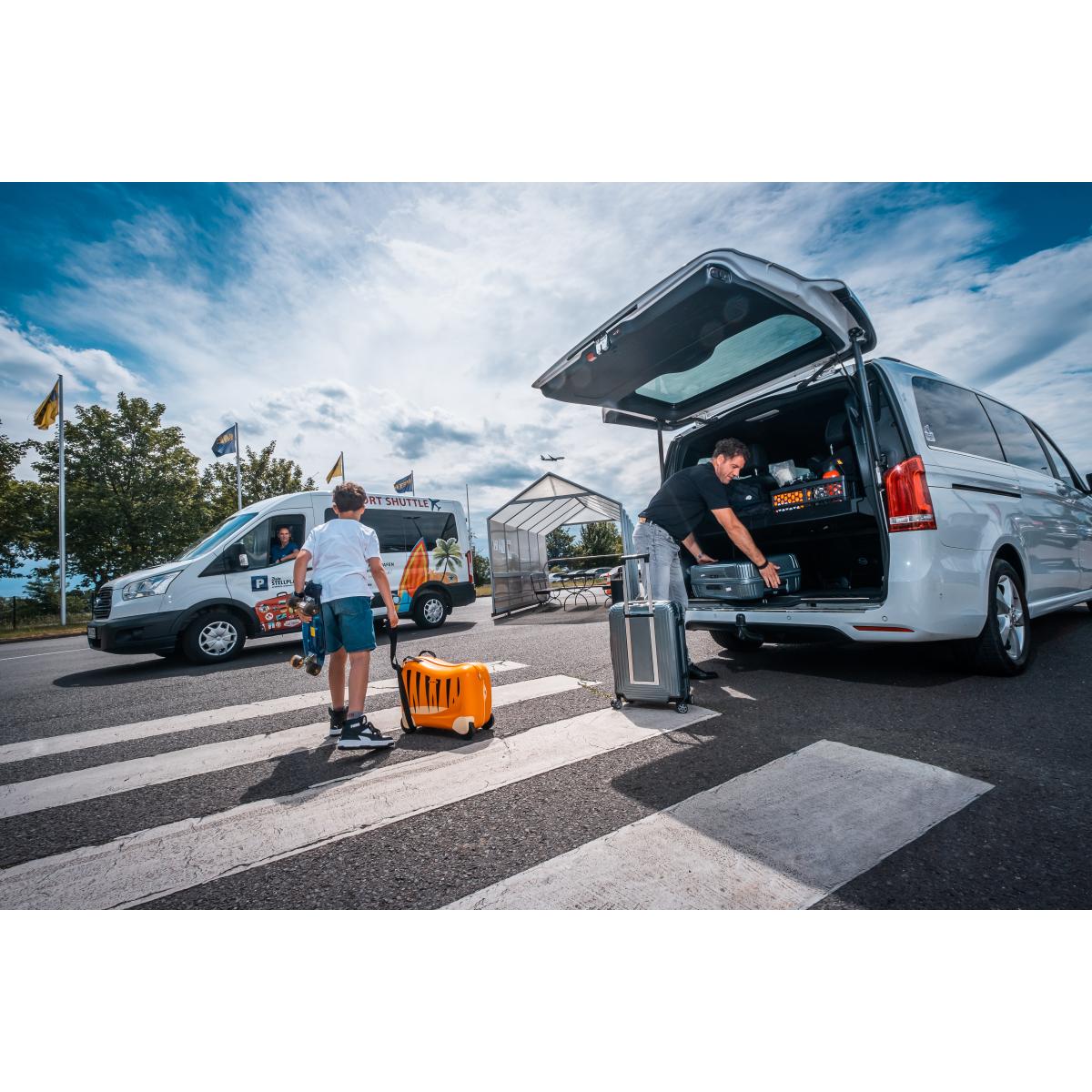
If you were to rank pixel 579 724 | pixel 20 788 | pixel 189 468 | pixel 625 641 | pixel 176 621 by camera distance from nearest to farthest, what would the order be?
pixel 20 788, pixel 579 724, pixel 625 641, pixel 176 621, pixel 189 468

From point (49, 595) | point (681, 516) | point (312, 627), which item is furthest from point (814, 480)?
point (49, 595)

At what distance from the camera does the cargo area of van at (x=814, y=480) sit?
372 centimetres

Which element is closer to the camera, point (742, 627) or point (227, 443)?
point (742, 627)

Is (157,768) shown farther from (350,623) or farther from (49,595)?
(49,595)

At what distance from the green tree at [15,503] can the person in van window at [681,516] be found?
25.8 m

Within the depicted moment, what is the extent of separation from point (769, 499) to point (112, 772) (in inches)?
183

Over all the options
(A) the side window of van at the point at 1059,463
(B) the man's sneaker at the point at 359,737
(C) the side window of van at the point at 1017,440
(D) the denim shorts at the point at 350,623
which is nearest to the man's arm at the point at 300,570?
(D) the denim shorts at the point at 350,623

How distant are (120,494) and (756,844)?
30.4m

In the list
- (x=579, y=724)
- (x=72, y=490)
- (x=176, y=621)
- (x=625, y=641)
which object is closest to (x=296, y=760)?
(x=579, y=724)

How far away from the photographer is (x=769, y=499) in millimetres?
4426

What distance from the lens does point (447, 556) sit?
1071 centimetres

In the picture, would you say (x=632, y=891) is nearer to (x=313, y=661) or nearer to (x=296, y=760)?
(x=296, y=760)

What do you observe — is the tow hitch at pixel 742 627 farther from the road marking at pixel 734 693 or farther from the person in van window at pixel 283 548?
the person in van window at pixel 283 548

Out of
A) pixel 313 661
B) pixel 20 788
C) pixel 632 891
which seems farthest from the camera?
pixel 313 661
